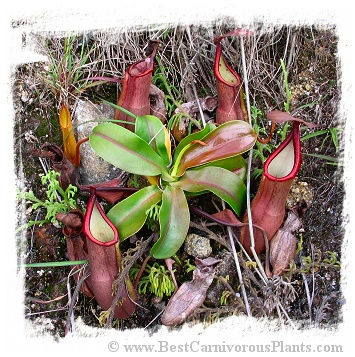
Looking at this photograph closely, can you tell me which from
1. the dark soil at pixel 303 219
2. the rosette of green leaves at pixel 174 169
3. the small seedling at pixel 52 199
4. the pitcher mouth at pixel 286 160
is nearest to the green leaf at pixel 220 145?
the rosette of green leaves at pixel 174 169

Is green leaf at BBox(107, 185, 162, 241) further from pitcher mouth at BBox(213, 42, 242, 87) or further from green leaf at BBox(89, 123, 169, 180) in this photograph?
pitcher mouth at BBox(213, 42, 242, 87)

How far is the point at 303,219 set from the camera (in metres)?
1.90

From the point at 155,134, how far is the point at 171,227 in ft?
1.21

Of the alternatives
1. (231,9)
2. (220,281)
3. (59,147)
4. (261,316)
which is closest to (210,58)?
(231,9)

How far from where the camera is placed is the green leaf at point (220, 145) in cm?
177

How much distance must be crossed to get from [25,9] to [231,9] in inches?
33.0

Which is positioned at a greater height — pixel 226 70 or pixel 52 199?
pixel 226 70

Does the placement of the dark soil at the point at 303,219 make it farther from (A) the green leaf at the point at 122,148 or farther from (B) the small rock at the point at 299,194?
(A) the green leaf at the point at 122,148

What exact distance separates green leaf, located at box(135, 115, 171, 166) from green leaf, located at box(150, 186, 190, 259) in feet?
0.63

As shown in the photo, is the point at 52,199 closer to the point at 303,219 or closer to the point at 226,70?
the point at 226,70

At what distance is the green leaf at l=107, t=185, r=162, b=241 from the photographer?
175cm

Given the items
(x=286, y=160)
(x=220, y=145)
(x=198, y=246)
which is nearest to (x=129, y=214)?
(x=198, y=246)

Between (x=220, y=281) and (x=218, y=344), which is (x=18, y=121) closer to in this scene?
(x=220, y=281)

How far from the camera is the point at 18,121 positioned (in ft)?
6.53
